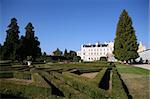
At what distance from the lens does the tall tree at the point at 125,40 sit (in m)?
53.8

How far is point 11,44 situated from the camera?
56.6 meters

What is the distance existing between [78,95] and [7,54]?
1880 inches

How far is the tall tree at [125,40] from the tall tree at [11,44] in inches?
847

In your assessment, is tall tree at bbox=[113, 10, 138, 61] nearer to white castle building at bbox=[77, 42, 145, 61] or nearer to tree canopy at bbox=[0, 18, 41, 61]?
tree canopy at bbox=[0, 18, 41, 61]

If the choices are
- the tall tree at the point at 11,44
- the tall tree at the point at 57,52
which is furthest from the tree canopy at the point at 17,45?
the tall tree at the point at 57,52

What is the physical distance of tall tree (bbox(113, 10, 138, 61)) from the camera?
176 feet

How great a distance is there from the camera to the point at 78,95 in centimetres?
1010

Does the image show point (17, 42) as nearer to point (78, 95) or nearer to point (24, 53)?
point (24, 53)

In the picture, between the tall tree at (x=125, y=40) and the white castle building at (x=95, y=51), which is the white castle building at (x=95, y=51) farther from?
the tall tree at (x=125, y=40)

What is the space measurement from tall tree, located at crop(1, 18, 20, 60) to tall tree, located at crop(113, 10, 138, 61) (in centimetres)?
2152

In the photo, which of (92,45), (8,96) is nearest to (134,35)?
(8,96)

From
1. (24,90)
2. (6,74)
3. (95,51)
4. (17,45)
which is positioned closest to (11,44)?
(17,45)

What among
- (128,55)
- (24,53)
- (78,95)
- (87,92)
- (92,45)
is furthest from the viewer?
(92,45)

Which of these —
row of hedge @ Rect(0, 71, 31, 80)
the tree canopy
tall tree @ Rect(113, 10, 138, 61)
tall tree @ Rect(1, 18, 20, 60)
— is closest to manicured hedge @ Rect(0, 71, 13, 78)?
row of hedge @ Rect(0, 71, 31, 80)
